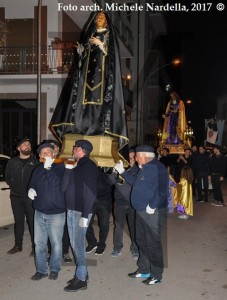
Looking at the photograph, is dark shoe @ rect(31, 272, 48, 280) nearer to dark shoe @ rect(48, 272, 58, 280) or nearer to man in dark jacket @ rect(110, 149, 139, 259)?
dark shoe @ rect(48, 272, 58, 280)

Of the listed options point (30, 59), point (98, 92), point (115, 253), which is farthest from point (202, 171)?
point (98, 92)

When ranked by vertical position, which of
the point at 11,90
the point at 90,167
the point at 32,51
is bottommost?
the point at 90,167

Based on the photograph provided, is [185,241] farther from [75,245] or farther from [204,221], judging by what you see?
[75,245]

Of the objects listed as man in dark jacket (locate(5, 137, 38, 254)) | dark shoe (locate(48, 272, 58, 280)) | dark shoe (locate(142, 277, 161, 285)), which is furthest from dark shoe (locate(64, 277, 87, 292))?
man in dark jacket (locate(5, 137, 38, 254))

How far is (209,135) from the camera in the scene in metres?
21.3

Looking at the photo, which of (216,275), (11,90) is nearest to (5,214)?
(216,275)

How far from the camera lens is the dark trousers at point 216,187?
12.8 metres

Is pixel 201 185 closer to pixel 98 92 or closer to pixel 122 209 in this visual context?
pixel 122 209

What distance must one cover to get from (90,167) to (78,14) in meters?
12.6

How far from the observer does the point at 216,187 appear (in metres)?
12.9

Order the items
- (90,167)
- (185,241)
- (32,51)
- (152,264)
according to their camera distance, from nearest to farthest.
Result: (90,167)
(152,264)
(185,241)
(32,51)

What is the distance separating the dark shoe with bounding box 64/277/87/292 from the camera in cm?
499

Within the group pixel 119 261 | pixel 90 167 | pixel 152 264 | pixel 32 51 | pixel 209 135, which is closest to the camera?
pixel 90 167

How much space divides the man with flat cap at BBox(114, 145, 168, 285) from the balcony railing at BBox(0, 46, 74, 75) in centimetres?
1080
